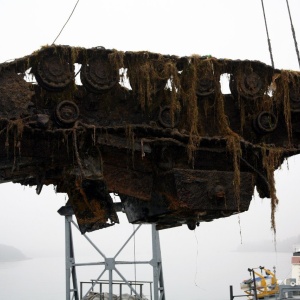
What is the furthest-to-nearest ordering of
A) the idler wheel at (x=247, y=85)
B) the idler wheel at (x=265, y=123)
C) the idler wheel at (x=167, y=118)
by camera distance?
the idler wheel at (x=265, y=123) < the idler wheel at (x=247, y=85) < the idler wheel at (x=167, y=118)

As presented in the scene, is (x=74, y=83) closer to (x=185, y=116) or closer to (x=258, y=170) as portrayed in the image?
(x=185, y=116)

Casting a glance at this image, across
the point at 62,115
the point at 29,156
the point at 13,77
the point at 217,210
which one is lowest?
the point at 217,210

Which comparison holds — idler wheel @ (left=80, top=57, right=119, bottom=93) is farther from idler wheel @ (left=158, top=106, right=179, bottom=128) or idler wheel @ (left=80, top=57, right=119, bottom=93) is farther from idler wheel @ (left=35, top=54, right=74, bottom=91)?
idler wheel @ (left=158, top=106, right=179, bottom=128)

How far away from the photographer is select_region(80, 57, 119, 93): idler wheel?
5969mm

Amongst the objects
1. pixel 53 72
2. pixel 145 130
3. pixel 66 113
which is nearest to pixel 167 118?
pixel 145 130

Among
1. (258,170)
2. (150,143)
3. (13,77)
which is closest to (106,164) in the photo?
(150,143)

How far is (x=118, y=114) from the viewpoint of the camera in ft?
20.7

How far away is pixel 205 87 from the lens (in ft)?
21.5

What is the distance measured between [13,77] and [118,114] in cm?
129

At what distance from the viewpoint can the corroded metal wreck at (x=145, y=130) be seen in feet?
19.0

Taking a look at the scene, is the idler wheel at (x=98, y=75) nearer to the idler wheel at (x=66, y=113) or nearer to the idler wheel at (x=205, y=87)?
the idler wheel at (x=66, y=113)

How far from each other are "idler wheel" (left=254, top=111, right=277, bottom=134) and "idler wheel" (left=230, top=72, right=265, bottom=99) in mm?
262

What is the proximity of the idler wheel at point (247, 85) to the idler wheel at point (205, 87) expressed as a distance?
0.30 metres

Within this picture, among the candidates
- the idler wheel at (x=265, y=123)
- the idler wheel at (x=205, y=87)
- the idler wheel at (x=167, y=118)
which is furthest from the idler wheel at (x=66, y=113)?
the idler wheel at (x=265, y=123)
